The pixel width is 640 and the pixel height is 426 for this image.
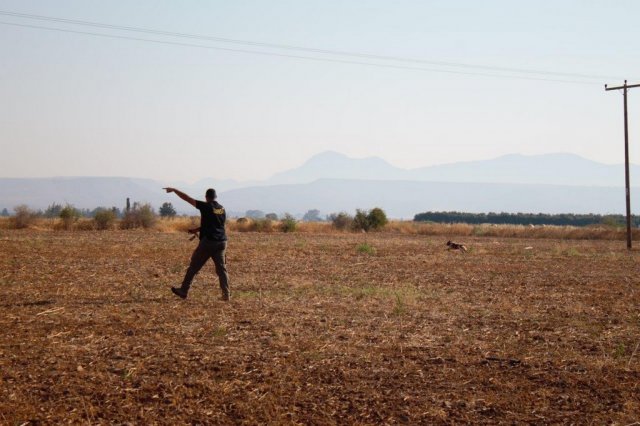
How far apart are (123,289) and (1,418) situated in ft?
32.2

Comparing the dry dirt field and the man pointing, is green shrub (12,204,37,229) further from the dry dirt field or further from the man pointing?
the man pointing

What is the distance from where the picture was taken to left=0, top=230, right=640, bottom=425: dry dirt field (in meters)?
8.27

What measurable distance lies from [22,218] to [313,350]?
4462cm

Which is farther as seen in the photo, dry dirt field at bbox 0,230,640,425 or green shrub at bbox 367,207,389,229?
green shrub at bbox 367,207,389,229

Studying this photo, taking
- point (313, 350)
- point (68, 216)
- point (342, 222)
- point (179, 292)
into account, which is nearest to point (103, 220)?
point (68, 216)

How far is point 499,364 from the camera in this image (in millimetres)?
10492

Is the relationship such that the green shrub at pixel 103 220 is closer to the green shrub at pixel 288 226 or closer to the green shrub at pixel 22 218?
the green shrub at pixel 22 218

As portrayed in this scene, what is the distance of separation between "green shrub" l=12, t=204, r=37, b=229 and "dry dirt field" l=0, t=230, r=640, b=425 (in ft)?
103

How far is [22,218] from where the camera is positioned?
167 ft

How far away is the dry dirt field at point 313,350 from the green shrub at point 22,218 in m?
31.5

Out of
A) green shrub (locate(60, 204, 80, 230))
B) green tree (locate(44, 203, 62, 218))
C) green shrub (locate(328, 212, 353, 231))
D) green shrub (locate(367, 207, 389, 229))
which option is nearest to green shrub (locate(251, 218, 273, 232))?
green shrub (locate(328, 212, 353, 231))

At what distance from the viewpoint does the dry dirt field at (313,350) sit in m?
8.27

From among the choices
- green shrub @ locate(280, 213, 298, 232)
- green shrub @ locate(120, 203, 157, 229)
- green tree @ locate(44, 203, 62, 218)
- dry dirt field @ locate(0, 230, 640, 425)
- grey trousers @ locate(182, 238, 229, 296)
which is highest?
green tree @ locate(44, 203, 62, 218)

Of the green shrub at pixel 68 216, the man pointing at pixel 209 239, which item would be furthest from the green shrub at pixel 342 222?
the man pointing at pixel 209 239
